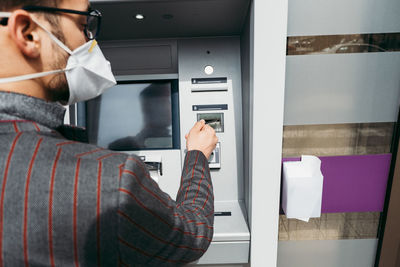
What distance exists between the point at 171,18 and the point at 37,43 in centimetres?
72

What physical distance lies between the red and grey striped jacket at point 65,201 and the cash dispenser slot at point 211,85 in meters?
0.94

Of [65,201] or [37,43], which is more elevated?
[37,43]

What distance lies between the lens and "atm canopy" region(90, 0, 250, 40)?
3.76ft

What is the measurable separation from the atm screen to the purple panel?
30.3 inches

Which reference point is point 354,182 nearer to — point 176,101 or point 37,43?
point 176,101

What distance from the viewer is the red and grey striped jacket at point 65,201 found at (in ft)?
1.86

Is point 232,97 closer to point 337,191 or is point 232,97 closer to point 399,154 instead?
point 337,191

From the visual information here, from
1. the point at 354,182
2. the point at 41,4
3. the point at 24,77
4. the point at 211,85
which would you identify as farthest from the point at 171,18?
the point at 354,182

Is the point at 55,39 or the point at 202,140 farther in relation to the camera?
the point at 202,140

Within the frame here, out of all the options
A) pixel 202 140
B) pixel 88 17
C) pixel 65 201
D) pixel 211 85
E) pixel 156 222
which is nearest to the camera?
pixel 65 201

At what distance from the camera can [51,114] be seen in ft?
2.40

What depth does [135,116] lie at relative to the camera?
1621 mm

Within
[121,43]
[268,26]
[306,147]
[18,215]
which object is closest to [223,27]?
[268,26]

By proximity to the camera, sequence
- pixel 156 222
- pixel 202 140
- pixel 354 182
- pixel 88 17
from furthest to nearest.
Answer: pixel 354 182
pixel 202 140
pixel 88 17
pixel 156 222
